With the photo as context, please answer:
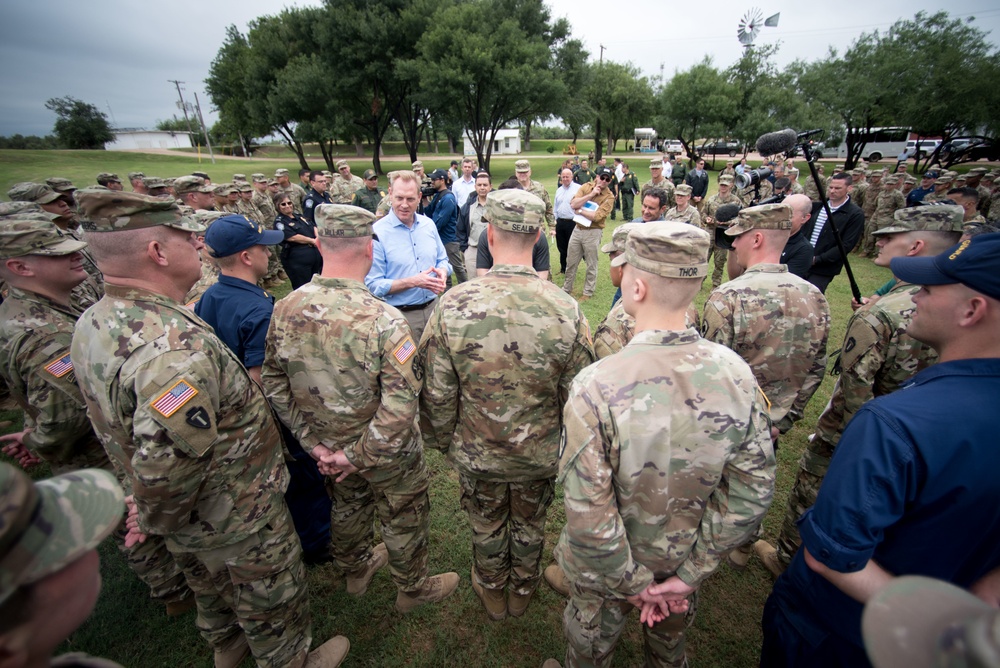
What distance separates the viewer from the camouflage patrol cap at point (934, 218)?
3131 mm

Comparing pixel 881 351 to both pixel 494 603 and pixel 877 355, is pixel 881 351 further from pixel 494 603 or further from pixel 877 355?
pixel 494 603

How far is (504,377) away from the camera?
243cm

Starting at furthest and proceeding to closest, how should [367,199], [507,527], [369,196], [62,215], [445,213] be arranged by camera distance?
[369,196], [367,199], [445,213], [62,215], [507,527]

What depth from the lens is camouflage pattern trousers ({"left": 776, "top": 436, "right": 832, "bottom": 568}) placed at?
3193mm

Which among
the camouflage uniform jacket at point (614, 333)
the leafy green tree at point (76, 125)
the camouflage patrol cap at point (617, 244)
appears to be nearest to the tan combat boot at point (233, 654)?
the camouflage uniform jacket at point (614, 333)

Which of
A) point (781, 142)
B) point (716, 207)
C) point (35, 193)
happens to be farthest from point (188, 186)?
point (716, 207)

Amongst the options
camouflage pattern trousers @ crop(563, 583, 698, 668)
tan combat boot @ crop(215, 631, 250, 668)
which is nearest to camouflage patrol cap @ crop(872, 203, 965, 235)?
camouflage pattern trousers @ crop(563, 583, 698, 668)

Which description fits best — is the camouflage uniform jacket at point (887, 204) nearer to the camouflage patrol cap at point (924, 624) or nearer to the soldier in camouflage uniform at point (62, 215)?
the camouflage patrol cap at point (924, 624)

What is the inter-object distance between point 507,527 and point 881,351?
2.80 m

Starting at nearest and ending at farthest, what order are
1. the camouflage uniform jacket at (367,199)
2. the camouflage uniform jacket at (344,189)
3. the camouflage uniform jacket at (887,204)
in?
the camouflage uniform jacket at (367,199)
the camouflage uniform jacket at (887,204)
the camouflage uniform jacket at (344,189)

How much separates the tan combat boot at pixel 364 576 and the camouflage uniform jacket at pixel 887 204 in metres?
13.8

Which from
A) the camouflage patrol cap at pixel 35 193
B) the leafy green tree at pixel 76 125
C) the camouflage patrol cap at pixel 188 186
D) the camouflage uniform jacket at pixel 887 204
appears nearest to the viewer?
the camouflage patrol cap at pixel 35 193

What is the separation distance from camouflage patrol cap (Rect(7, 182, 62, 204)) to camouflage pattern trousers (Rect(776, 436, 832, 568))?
28.5 ft

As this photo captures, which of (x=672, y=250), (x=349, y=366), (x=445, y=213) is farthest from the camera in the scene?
(x=445, y=213)
